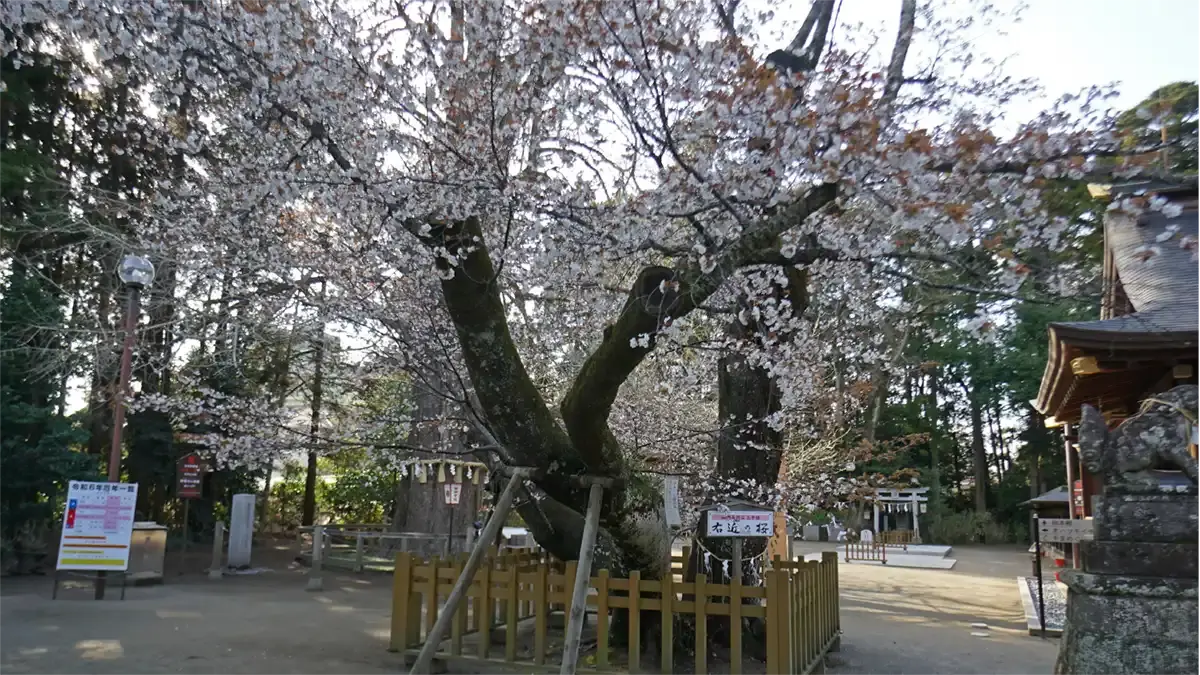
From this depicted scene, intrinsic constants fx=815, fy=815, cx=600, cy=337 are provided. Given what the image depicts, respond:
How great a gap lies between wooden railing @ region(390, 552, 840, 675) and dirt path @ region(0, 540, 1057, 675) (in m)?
0.42

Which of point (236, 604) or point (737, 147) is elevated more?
point (737, 147)

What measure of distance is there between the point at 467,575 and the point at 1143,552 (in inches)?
175

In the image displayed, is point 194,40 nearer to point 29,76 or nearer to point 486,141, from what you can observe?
point 486,141

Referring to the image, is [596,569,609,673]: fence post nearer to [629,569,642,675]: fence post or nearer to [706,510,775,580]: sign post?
[629,569,642,675]: fence post

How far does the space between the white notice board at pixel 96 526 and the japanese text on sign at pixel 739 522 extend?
25.6 feet

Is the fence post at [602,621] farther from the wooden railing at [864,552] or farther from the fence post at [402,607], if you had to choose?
the wooden railing at [864,552]

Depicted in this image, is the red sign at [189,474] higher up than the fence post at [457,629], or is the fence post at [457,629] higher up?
the red sign at [189,474]

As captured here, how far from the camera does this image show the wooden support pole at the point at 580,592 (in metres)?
5.66

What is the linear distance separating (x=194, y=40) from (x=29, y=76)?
37.3 feet

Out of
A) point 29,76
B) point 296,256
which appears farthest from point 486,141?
point 29,76

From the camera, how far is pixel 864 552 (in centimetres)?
2402

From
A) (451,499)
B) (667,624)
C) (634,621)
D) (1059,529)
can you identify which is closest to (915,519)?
(1059,529)

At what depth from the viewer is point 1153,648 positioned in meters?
A: 4.08

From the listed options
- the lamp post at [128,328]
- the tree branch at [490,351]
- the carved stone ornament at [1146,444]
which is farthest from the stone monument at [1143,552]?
the lamp post at [128,328]
